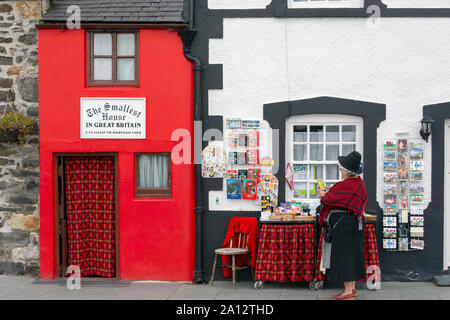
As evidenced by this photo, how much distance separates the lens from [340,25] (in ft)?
30.3

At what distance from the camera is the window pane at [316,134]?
9.38 m

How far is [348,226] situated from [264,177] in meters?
1.80

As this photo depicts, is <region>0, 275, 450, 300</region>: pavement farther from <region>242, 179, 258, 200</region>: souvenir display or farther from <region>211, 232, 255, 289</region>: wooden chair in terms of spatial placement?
<region>242, 179, 258, 200</region>: souvenir display

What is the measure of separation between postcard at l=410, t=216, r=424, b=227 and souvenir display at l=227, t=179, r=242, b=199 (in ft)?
8.85

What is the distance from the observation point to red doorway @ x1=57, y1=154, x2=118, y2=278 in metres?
9.58

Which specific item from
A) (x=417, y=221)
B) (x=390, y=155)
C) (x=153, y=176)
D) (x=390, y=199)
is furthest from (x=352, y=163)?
(x=153, y=176)

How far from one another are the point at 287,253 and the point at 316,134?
6.52 ft

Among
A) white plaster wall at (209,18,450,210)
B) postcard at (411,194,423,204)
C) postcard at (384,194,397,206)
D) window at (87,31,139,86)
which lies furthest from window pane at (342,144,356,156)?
window at (87,31,139,86)

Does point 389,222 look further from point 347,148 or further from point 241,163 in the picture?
point 241,163

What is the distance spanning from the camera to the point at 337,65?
9.23 meters

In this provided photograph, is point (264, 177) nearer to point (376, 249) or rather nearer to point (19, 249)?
point (376, 249)

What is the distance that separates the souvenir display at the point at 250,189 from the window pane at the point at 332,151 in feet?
4.13

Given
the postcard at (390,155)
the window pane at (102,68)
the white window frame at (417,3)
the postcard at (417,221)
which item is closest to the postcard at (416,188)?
the postcard at (417,221)

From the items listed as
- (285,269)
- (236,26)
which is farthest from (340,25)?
(285,269)
